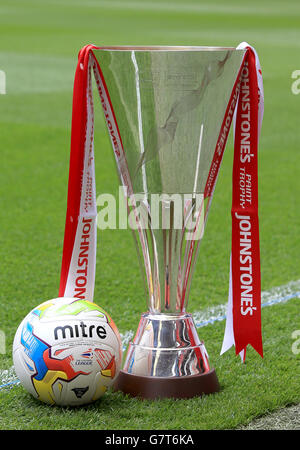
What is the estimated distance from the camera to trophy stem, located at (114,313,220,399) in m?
3.09

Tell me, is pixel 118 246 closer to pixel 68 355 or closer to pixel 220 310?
pixel 220 310

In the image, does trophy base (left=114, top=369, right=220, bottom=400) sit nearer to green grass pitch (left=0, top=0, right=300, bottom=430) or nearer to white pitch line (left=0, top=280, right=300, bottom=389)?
green grass pitch (left=0, top=0, right=300, bottom=430)

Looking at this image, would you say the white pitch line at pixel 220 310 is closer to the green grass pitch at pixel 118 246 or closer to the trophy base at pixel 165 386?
the green grass pitch at pixel 118 246

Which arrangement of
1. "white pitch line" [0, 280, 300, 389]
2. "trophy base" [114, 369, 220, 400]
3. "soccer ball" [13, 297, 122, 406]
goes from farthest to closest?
"white pitch line" [0, 280, 300, 389] < "trophy base" [114, 369, 220, 400] < "soccer ball" [13, 297, 122, 406]

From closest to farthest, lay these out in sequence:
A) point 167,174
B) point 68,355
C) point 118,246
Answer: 1. point 68,355
2. point 167,174
3. point 118,246

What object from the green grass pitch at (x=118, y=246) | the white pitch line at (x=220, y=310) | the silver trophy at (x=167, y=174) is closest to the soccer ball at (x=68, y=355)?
the green grass pitch at (x=118, y=246)

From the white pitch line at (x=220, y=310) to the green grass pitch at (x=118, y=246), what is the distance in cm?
7

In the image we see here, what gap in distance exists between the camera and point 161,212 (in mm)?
3119

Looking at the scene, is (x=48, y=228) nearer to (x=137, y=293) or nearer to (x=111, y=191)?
(x=111, y=191)

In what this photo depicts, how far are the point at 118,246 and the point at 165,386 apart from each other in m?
2.74

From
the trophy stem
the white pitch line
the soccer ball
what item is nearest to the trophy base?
the trophy stem

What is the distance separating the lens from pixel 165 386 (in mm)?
3076

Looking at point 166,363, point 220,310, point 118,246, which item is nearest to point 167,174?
point 166,363
